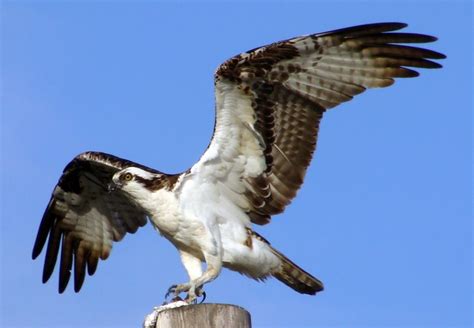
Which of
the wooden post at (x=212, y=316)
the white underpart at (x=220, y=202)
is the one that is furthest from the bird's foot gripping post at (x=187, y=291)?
the wooden post at (x=212, y=316)

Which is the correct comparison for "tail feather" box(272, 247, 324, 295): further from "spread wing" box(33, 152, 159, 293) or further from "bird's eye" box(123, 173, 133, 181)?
"spread wing" box(33, 152, 159, 293)

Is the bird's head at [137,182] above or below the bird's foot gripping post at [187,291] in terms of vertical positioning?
above

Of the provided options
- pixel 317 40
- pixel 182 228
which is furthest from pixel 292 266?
→ pixel 317 40

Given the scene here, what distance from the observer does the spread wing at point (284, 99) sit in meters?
10.1

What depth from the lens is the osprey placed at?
32.7ft

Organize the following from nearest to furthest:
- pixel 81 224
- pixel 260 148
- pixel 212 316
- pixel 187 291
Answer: pixel 212 316 → pixel 187 291 → pixel 260 148 → pixel 81 224

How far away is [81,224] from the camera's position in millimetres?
12336

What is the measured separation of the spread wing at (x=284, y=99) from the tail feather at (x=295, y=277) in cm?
45

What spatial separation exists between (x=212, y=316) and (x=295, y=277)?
3397 millimetres

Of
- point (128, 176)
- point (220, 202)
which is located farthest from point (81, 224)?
point (220, 202)

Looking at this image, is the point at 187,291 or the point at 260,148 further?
the point at 260,148

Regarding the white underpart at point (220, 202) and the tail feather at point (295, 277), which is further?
the tail feather at point (295, 277)

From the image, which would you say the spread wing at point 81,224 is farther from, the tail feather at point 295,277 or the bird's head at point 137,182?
the tail feather at point 295,277

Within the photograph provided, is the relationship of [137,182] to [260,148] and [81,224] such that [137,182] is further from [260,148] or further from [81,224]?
[81,224]
